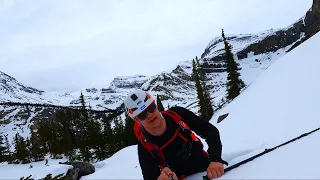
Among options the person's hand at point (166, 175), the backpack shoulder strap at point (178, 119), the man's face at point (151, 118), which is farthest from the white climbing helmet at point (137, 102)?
the person's hand at point (166, 175)

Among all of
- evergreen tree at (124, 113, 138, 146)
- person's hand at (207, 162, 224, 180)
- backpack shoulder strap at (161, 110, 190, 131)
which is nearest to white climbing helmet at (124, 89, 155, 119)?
backpack shoulder strap at (161, 110, 190, 131)

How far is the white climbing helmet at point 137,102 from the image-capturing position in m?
3.88

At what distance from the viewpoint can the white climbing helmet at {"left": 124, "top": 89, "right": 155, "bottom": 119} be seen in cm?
388

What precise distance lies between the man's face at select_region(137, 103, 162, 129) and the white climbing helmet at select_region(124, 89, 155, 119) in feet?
0.23

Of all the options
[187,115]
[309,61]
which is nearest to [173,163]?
[187,115]

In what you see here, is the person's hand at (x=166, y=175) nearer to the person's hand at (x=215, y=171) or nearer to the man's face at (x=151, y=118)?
the person's hand at (x=215, y=171)

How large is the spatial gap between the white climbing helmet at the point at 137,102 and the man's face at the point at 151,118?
7 cm

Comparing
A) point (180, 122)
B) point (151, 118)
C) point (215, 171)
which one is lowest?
point (215, 171)

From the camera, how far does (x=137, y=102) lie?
12.8 feet

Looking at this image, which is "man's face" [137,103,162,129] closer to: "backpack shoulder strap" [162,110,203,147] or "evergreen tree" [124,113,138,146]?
"backpack shoulder strap" [162,110,203,147]

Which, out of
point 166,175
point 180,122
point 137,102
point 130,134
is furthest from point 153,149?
point 130,134

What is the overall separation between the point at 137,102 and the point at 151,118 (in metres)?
0.32

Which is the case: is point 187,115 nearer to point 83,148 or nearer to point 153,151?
point 153,151

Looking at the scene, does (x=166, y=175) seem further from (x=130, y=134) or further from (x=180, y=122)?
(x=130, y=134)
